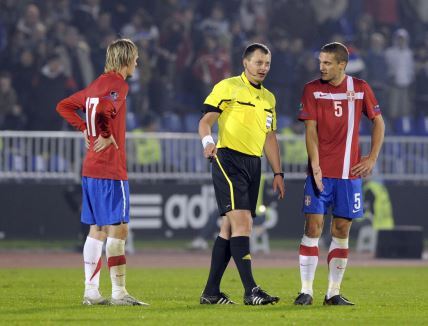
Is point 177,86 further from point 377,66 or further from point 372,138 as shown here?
point 372,138

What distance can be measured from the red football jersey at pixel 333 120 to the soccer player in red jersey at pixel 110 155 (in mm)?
1577

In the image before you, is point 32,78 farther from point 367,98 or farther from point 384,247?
point 367,98

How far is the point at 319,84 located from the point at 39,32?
1403cm

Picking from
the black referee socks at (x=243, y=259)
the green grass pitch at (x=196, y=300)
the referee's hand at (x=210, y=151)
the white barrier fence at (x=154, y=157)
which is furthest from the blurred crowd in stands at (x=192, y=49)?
the referee's hand at (x=210, y=151)

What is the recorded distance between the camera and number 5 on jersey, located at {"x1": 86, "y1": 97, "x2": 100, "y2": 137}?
34.6 feet

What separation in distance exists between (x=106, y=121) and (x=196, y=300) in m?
2.04

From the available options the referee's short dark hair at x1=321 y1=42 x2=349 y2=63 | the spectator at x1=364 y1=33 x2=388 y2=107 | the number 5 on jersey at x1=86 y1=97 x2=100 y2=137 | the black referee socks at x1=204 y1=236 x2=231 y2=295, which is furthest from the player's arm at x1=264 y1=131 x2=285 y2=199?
the spectator at x1=364 y1=33 x2=388 y2=107

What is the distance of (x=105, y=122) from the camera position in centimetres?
1049

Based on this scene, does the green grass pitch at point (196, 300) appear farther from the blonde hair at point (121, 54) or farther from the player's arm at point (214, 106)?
the blonde hair at point (121, 54)

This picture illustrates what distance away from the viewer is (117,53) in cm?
1066

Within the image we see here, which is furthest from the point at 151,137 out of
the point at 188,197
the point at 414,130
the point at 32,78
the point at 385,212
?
the point at 414,130

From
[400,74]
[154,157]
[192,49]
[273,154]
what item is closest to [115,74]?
[273,154]

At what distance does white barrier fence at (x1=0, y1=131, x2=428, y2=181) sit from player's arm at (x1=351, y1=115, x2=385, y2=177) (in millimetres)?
11543

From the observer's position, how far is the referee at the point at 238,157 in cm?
1082
